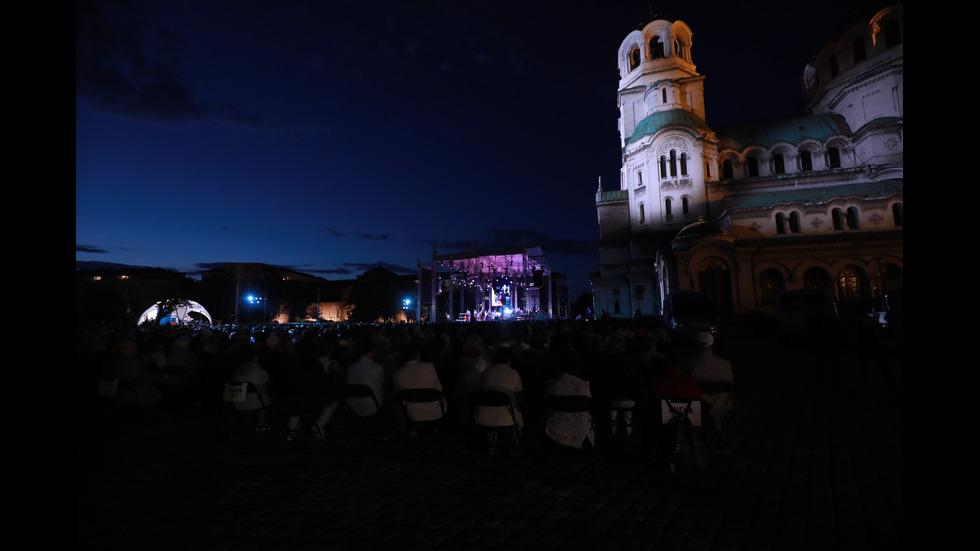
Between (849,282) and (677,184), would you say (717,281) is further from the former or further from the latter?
(677,184)

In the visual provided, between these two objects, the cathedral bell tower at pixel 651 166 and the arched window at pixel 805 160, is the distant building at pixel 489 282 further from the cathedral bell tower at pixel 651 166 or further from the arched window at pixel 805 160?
the arched window at pixel 805 160

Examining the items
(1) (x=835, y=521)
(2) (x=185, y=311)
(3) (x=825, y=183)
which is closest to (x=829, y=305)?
(1) (x=835, y=521)

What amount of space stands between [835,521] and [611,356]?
287cm

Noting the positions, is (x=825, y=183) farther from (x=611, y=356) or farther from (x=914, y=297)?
(x=914, y=297)

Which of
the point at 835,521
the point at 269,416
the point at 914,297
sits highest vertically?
the point at 914,297

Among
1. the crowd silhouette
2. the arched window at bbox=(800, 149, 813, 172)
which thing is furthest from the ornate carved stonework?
the crowd silhouette

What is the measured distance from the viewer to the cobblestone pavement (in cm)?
357

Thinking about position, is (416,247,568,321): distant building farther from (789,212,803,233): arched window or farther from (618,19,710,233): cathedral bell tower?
(789,212,803,233): arched window

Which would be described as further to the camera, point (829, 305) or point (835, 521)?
point (829, 305)

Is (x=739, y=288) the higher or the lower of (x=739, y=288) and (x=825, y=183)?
the lower

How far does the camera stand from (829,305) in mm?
17516

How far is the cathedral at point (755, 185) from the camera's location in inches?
1171

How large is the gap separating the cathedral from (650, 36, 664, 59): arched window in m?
0.10

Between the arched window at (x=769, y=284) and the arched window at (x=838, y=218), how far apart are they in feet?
21.8
